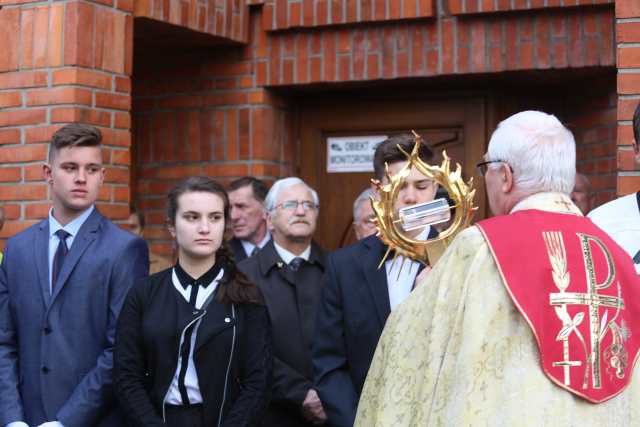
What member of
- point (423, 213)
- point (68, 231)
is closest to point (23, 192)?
point (68, 231)

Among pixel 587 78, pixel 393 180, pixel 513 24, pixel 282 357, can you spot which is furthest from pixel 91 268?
Answer: pixel 587 78

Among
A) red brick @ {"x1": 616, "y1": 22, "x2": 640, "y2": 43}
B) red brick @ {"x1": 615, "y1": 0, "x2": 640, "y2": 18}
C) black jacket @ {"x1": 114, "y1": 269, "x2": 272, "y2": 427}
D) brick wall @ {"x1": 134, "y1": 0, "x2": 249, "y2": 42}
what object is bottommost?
black jacket @ {"x1": 114, "y1": 269, "x2": 272, "y2": 427}

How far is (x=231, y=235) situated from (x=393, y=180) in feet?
8.38

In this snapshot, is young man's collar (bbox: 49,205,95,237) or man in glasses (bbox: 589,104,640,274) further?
young man's collar (bbox: 49,205,95,237)

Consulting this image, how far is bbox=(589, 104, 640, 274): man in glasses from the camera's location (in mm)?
3732

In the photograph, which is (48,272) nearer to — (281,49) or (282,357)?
(282,357)

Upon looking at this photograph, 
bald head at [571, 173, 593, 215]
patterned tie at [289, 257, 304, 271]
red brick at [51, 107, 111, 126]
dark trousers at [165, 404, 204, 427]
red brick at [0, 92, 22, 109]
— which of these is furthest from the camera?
bald head at [571, 173, 593, 215]

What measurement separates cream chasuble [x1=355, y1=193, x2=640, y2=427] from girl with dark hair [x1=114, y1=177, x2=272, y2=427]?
0.93 metres

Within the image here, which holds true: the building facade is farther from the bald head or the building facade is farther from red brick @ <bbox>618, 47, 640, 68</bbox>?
red brick @ <bbox>618, 47, 640, 68</bbox>

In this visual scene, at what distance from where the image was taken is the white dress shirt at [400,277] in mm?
4188

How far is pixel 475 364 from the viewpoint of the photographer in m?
2.98

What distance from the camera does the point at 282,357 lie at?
4.68m

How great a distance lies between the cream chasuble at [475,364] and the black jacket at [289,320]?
1.34m

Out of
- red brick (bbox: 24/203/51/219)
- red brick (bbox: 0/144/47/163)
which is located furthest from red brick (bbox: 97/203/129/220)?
red brick (bbox: 0/144/47/163)
